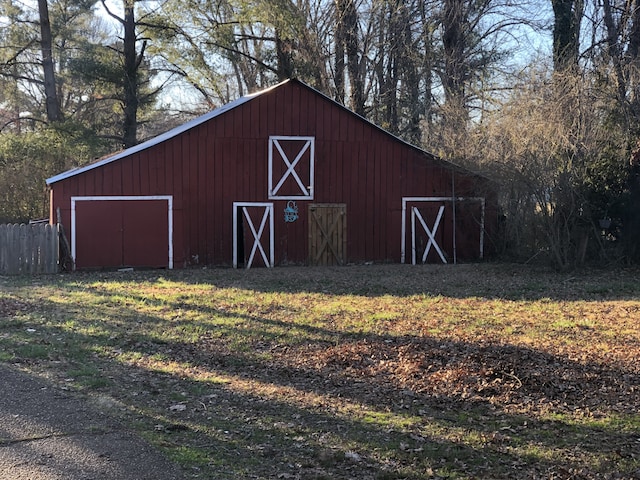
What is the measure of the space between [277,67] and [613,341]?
2238cm

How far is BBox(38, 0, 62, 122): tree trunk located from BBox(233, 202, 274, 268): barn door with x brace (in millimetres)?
13119

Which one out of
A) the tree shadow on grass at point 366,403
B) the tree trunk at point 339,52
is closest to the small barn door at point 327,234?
the tree trunk at point 339,52

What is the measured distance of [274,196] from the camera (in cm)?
1859

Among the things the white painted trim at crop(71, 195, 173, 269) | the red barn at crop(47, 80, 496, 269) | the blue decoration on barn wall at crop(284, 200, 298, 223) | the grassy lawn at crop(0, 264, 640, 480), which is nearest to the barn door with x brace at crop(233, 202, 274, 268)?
the red barn at crop(47, 80, 496, 269)

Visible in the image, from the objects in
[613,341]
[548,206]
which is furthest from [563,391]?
[548,206]

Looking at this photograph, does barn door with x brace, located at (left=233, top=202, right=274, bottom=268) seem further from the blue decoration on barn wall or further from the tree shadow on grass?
the tree shadow on grass

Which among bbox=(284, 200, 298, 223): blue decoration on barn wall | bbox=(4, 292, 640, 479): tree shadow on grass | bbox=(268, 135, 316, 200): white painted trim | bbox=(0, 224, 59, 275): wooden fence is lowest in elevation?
bbox=(4, 292, 640, 479): tree shadow on grass

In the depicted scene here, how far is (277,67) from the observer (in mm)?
27484

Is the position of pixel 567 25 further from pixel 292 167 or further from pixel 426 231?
pixel 292 167

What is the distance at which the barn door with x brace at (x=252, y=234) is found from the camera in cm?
1830

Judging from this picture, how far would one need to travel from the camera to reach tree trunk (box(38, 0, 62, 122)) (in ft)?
83.9

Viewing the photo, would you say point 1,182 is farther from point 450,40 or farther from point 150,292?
point 450,40

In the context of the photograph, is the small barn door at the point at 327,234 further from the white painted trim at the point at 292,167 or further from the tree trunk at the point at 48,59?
the tree trunk at the point at 48,59

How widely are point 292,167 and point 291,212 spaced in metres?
1.41
